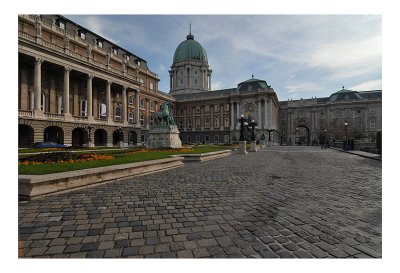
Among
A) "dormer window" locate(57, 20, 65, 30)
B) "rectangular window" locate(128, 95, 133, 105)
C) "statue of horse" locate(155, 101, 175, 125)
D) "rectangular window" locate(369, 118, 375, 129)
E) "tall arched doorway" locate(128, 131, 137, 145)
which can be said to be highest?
"dormer window" locate(57, 20, 65, 30)

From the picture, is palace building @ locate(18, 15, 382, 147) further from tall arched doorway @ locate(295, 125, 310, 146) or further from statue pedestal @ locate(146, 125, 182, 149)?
statue pedestal @ locate(146, 125, 182, 149)

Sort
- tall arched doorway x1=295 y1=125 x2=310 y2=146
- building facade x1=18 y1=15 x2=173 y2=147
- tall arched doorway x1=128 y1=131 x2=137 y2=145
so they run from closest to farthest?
building facade x1=18 y1=15 x2=173 y2=147
tall arched doorway x1=128 y1=131 x2=137 y2=145
tall arched doorway x1=295 y1=125 x2=310 y2=146

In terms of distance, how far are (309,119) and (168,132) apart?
77.7 meters

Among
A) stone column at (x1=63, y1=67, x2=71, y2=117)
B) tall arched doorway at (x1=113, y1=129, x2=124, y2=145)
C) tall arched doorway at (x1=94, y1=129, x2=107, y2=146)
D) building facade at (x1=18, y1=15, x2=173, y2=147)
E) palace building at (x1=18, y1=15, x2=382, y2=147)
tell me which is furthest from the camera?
tall arched doorway at (x1=94, y1=129, x2=107, y2=146)

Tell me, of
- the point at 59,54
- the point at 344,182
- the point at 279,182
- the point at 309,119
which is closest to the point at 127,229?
the point at 279,182

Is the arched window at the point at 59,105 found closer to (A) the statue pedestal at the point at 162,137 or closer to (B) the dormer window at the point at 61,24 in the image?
(B) the dormer window at the point at 61,24

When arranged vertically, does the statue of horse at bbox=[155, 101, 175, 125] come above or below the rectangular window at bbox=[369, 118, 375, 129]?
below

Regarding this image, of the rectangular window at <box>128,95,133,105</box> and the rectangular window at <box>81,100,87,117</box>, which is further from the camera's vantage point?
the rectangular window at <box>128,95,133,105</box>

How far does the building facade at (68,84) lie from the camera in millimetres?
27609

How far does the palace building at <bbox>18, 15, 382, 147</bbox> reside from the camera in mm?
28953

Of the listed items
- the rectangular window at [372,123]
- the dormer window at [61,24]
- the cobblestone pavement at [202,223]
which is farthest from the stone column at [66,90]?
the rectangular window at [372,123]

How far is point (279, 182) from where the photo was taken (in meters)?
7.88

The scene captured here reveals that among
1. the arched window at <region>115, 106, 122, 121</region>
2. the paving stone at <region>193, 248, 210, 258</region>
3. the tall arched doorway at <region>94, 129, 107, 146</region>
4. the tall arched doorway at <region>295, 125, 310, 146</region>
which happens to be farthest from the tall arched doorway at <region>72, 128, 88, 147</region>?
the tall arched doorway at <region>295, 125, 310, 146</region>
